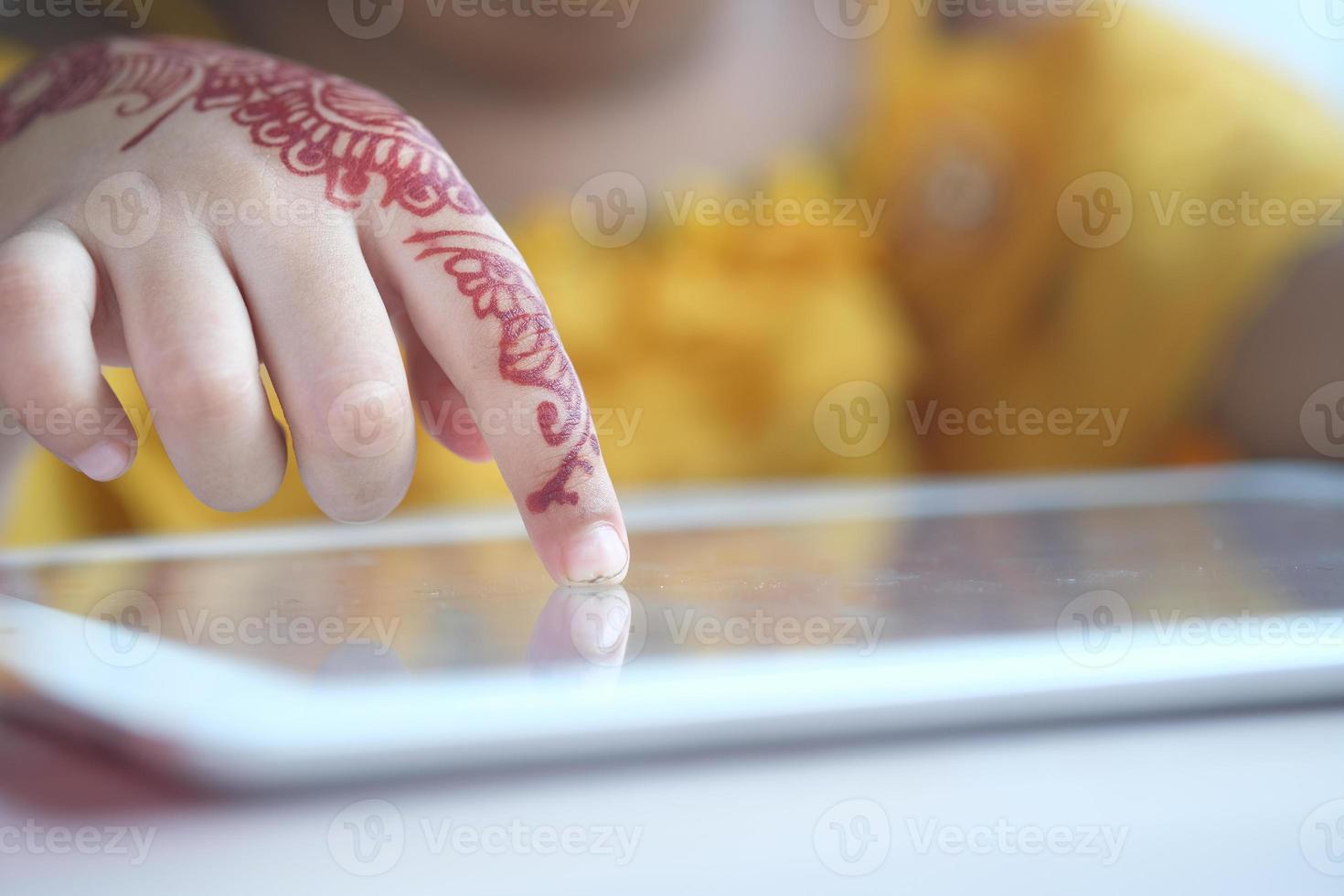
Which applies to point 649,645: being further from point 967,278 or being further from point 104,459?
point 967,278

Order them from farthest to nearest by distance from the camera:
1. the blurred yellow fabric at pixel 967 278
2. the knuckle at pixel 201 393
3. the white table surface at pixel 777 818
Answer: the blurred yellow fabric at pixel 967 278 → the knuckle at pixel 201 393 → the white table surface at pixel 777 818

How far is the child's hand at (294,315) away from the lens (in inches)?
12.8

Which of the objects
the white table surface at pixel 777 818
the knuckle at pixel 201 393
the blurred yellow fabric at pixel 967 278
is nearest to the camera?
the white table surface at pixel 777 818

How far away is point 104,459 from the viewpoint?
340 mm

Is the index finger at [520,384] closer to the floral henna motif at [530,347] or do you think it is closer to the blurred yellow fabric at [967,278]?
the floral henna motif at [530,347]

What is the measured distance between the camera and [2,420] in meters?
0.54

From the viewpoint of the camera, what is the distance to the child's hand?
0.33 metres

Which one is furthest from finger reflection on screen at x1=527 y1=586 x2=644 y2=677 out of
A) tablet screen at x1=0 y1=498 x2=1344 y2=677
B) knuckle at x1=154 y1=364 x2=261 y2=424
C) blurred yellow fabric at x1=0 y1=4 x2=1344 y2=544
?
blurred yellow fabric at x1=0 y1=4 x2=1344 y2=544

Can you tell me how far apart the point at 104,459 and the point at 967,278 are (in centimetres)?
87

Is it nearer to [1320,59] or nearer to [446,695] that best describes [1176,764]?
[446,695]

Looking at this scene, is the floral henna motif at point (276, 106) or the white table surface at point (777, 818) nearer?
the white table surface at point (777, 818)

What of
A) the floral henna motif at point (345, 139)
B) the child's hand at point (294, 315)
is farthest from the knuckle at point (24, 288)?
the floral henna motif at point (345, 139)

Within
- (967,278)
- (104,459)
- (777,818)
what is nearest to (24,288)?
(104,459)

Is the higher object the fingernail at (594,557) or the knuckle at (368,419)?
the knuckle at (368,419)
